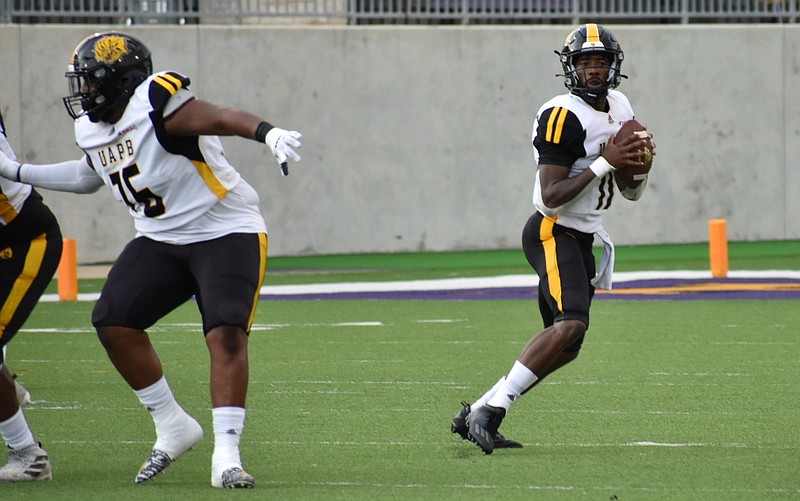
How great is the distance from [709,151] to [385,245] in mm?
4823

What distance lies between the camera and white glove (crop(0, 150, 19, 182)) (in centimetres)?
556

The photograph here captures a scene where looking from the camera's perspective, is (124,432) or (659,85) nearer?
(124,432)

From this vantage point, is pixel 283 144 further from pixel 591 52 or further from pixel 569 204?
pixel 591 52

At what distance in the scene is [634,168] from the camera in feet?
19.6

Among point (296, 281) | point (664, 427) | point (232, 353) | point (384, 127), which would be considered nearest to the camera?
point (232, 353)

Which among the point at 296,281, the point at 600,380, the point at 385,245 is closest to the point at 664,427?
the point at 600,380

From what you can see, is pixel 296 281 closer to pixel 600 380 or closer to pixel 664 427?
pixel 600 380

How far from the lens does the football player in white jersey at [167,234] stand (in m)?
5.07

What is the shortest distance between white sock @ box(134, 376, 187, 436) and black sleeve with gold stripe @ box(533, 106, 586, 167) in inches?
75.0

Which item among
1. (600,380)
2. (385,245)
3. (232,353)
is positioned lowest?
(385,245)

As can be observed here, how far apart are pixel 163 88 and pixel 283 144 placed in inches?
24.6

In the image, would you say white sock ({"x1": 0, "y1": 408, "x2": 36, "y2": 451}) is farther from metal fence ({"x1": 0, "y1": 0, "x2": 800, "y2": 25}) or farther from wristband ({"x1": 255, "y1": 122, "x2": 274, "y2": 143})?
metal fence ({"x1": 0, "y1": 0, "x2": 800, "y2": 25})

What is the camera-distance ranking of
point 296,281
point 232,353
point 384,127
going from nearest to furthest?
point 232,353 → point 296,281 → point 384,127

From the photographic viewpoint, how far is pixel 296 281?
15.6 meters
